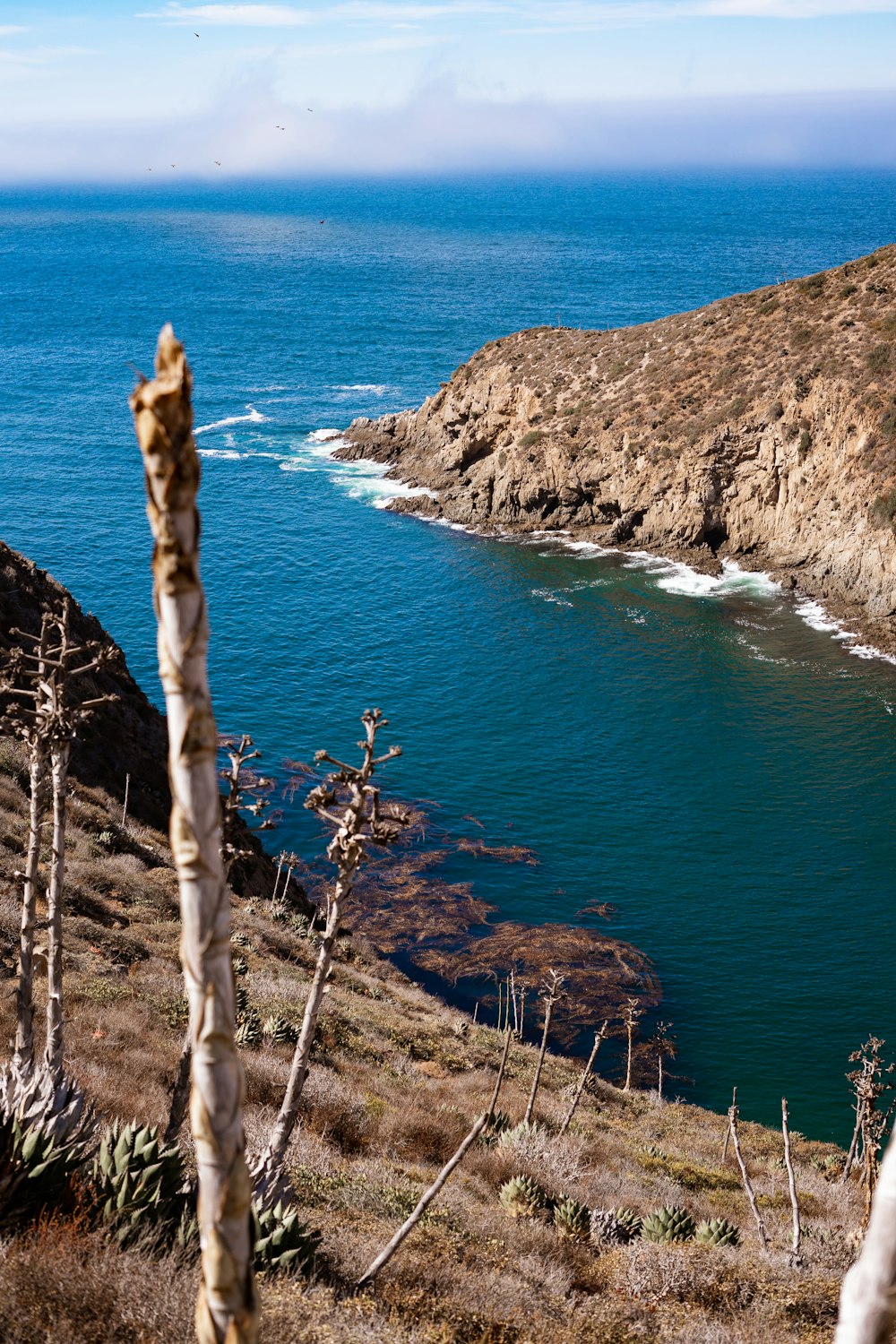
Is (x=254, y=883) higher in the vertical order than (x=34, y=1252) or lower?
lower

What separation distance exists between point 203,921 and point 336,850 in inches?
176

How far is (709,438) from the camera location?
68750 millimetres

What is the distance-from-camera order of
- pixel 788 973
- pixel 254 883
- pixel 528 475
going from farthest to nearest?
pixel 528 475 → pixel 788 973 → pixel 254 883

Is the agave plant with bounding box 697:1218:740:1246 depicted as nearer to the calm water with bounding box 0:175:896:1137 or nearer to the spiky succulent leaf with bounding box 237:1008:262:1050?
the spiky succulent leaf with bounding box 237:1008:262:1050

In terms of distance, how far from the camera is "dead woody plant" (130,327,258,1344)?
3111 mm

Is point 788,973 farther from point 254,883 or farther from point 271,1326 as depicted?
point 271,1326

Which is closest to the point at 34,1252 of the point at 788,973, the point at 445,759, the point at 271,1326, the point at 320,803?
the point at 271,1326

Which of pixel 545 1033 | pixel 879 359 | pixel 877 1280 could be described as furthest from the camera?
pixel 879 359

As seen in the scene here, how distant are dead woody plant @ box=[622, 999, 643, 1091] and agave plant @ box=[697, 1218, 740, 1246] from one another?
13633 millimetres

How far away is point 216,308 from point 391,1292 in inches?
6598

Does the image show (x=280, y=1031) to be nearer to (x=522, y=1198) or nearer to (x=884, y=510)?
(x=522, y=1198)

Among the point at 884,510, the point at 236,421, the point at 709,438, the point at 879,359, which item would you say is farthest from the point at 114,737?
the point at 236,421

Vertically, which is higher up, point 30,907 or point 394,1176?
point 30,907

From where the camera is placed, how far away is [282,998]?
2156 centimetres
